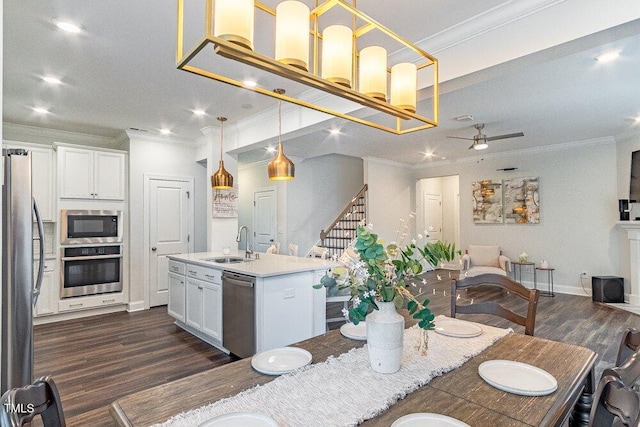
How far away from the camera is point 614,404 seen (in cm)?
78

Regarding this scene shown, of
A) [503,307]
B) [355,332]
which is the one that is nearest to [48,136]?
[355,332]

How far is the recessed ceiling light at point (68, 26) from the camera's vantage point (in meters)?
2.43

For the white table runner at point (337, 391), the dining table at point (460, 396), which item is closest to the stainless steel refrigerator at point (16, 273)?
the dining table at point (460, 396)

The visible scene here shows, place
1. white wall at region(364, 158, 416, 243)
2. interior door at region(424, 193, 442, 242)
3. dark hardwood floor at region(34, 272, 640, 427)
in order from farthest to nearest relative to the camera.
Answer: interior door at region(424, 193, 442, 242) → white wall at region(364, 158, 416, 243) → dark hardwood floor at region(34, 272, 640, 427)

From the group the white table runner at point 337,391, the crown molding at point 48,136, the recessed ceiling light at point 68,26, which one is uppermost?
the recessed ceiling light at point 68,26

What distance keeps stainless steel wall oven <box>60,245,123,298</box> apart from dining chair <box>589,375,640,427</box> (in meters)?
5.63

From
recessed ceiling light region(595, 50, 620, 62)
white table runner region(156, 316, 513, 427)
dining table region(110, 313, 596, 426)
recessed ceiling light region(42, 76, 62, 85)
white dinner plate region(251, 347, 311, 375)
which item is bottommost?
dining table region(110, 313, 596, 426)

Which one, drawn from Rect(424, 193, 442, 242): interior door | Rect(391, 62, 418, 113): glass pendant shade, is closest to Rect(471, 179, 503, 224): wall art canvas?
Rect(424, 193, 442, 242): interior door

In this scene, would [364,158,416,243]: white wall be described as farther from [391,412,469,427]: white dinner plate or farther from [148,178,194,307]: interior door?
[391,412,469,427]: white dinner plate

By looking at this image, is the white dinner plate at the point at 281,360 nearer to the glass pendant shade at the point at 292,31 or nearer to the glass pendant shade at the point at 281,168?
the glass pendant shade at the point at 292,31

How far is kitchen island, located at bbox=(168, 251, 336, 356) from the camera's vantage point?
3010mm

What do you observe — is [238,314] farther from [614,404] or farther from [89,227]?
[89,227]

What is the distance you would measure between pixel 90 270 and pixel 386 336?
5062 millimetres

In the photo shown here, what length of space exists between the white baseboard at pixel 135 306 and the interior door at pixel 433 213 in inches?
262
